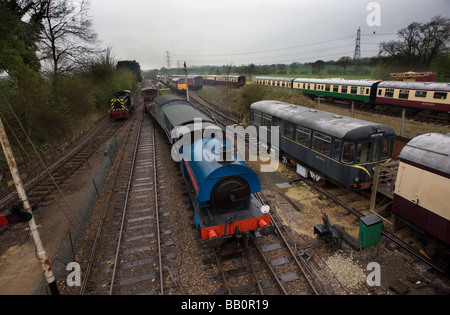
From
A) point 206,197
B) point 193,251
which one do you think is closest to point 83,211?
point 193,251

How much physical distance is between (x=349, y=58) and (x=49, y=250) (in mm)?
101927

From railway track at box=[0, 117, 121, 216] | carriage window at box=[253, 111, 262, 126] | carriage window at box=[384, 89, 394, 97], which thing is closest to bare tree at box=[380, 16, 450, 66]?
carriage window at box=[384, 89, 394, 97]

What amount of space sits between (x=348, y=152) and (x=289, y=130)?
4.26 meters

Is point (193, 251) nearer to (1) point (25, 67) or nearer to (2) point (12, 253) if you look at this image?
(2) point (12, 253)

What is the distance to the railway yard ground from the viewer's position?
695 centimetres

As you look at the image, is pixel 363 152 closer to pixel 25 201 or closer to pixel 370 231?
pixel 370 231

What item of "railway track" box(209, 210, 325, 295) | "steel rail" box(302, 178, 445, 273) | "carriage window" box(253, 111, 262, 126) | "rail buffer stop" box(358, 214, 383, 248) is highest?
"carriage window" box(253, 111, 262, 126)

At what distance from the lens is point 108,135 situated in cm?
2438

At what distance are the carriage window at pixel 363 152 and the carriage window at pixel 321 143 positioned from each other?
4.06ft

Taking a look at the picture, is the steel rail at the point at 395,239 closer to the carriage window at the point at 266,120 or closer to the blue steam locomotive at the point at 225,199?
the blue steam locomotive at the point at 225,199

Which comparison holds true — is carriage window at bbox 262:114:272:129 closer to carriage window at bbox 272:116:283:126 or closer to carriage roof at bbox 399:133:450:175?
carriage window at bbox 272:116:283:126

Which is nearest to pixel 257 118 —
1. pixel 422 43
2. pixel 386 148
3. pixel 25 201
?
pixel 386 148

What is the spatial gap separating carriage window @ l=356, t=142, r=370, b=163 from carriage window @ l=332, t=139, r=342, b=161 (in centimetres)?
68

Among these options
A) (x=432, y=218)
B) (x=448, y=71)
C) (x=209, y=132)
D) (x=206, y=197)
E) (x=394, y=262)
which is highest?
(x=448, y=71)
